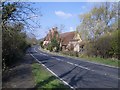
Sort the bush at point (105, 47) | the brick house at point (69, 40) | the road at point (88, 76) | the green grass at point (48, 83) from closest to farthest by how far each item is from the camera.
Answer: the green grass at point (48, 83)
the road at point (88, 76)
the bush at point (105, 47)
the brick house at point (69, 40)

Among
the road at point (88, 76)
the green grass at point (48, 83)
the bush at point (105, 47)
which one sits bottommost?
the road at point (88, 76)

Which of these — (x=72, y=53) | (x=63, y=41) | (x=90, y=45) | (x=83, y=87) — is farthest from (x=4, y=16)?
(x=63, y=41)

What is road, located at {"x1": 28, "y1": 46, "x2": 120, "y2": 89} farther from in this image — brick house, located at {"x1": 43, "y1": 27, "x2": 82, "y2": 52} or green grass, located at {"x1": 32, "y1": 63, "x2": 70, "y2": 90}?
brick house, located at {"x1": 43, "y1": 27, "x2": 82, "y2": 52}

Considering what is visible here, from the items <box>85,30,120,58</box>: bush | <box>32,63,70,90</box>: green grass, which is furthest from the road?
<box>85,30,120,58</box>: bush

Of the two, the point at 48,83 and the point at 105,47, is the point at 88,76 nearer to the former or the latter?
the point at 48,83

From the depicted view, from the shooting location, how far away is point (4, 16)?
15.7m

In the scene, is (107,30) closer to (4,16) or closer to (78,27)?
(78,27)

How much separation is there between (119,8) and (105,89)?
49.3 metres

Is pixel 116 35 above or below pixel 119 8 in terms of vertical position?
below

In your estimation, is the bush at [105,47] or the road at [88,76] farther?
the bush at [105,47]

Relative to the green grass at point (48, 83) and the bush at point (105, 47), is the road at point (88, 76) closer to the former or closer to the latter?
the green grass at point (48, 83)

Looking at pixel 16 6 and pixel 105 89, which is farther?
pixel 16 6

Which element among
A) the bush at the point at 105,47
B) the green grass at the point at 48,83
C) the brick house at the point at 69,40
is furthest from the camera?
the brick house at the point at 69,40

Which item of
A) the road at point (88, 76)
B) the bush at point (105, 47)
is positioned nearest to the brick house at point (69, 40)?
the bush at point (105, 47)
